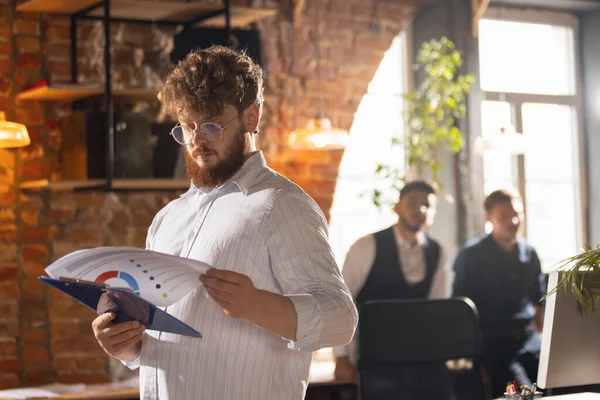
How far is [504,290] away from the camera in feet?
14.4

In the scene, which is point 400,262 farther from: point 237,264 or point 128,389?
point 237,264

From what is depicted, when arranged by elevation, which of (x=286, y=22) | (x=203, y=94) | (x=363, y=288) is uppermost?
(x=286, y=22)

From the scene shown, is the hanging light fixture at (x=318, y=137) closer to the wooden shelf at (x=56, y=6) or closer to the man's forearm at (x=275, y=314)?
the wooden shelf at (x=56, y=6)

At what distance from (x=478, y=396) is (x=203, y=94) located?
1965 mm

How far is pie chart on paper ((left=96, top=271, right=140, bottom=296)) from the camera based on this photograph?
1573 millimetres

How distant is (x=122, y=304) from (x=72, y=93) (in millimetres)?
2748

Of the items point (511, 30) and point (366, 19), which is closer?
point (366, 19)

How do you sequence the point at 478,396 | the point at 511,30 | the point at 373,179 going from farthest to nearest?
the point at 511,30, the point at 373,179, the point at 478,396

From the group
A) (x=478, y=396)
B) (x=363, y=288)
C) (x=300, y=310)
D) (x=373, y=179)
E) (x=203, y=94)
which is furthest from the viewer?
→ (x=373, y=179)

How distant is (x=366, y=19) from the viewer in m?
5.46

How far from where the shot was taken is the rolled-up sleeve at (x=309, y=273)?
5.28ft

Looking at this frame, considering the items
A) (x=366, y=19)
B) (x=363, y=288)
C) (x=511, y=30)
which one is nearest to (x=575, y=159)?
(x=511, y=30)

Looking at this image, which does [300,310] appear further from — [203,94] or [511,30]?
A: [511,30]

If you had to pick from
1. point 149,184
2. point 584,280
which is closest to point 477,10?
point 149,184
